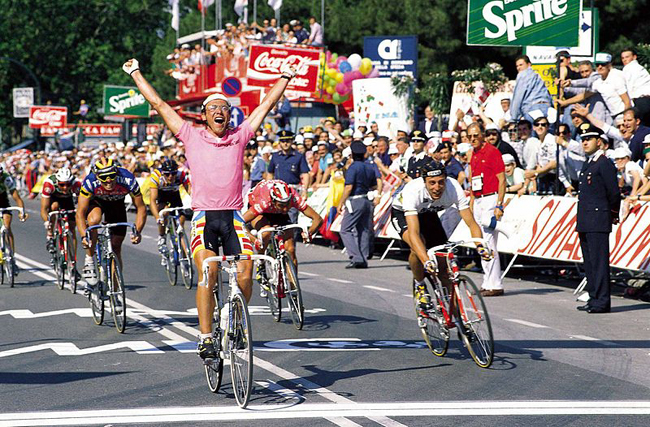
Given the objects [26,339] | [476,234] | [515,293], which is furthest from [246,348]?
[515,293]

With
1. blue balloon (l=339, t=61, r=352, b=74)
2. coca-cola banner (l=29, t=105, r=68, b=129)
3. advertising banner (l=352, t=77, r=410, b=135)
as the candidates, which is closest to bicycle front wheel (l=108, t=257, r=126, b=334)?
advertising banner (l=352, t=77, r=410, b=135)

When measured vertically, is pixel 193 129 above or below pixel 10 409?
above

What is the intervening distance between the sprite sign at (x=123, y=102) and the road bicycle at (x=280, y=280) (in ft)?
167

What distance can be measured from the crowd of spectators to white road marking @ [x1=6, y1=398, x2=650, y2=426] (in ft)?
89.7

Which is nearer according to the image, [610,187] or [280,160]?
[610,187]

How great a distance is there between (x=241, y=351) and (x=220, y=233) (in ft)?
3.33

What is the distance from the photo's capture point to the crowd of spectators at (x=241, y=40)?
35.4 meters

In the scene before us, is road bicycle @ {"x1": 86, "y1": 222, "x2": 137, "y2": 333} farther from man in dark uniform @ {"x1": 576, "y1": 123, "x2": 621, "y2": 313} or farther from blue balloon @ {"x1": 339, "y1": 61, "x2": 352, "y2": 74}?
blue balloon @ {"x1": 339, "y1": 61, "x2": 352, "y2": 74}

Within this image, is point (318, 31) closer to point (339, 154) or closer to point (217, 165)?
point (339, 154)

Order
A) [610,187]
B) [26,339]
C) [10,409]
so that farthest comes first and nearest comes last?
[610,187] < [26,339] < [10,409]

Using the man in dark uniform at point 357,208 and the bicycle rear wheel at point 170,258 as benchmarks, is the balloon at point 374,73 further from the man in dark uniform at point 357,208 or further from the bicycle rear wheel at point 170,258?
the bicycle rear wheel at point 170,258

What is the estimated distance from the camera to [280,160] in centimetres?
2325

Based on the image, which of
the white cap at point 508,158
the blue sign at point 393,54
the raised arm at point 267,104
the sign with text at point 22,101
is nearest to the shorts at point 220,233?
the raised arm at point 267,104

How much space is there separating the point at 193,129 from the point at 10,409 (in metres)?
2.40
